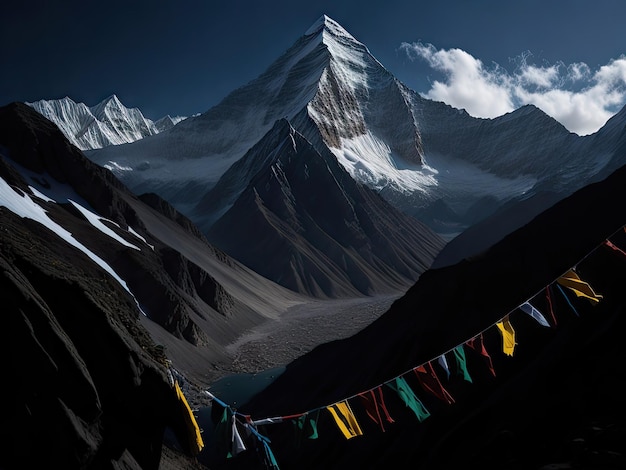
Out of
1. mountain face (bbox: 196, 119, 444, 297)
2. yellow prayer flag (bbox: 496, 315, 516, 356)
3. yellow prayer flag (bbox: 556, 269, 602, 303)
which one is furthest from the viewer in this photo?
mountain face (bbox: 196, 119, 444, 297)

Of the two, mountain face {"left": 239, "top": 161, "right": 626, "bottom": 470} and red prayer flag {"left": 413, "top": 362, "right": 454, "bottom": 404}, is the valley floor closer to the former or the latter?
mountain face {"left": 239, "top": 161, "right": 626, "bottom": 470}

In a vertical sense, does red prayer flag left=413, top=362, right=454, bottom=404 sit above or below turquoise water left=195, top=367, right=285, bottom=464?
above

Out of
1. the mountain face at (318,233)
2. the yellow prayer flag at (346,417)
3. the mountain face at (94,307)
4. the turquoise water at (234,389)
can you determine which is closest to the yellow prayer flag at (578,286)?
the yellow prayer flag at (346,417)

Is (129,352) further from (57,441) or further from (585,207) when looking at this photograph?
(585,207)

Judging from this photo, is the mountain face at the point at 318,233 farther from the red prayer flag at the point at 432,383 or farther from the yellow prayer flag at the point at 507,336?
the yellow prayer flag at the point at 507,336

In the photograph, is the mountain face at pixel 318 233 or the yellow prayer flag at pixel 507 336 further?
the mountain face at pixel 318 233

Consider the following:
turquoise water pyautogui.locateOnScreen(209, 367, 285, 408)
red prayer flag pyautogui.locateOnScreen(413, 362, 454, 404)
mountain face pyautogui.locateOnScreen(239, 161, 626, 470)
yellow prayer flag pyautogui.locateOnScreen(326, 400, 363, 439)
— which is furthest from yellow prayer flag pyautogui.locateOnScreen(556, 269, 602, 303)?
turquoise water pyautogui.locateOnScreen(209, 367, 285, 408)

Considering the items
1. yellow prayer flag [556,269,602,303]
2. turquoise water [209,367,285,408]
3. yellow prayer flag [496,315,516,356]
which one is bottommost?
turquoise water [209,367,285,408]

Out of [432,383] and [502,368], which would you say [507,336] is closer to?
[432,383]

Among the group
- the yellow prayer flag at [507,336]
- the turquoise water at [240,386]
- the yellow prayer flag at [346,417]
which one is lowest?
the turquoise water at [240,386]

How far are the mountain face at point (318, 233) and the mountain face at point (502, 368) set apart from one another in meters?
90.0

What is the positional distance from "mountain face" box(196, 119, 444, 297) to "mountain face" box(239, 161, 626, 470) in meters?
90.0

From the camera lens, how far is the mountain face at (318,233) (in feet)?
441

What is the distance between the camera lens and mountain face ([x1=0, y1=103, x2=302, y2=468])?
13.6 m
